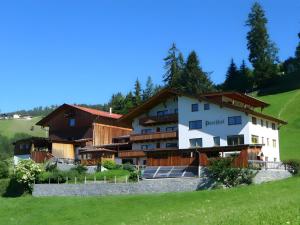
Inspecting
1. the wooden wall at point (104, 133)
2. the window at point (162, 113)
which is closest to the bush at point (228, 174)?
the window at point (162, 113)

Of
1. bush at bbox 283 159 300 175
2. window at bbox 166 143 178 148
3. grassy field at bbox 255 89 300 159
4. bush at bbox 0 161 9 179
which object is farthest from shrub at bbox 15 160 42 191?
grassy field at bbox 255 89 300 159

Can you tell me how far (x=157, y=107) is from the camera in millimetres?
71438

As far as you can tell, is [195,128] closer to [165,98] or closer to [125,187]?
[165,98]

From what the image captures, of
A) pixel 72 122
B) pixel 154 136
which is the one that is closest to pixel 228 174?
pixel 154 136

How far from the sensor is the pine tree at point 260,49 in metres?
120

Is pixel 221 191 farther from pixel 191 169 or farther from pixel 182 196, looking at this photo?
pixel 191 169

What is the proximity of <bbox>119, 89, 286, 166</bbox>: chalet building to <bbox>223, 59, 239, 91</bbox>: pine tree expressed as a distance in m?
47.0

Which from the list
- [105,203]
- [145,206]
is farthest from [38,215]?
[145,206]

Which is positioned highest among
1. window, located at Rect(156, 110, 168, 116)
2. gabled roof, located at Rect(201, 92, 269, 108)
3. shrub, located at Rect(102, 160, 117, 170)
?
gabled roof, located at Rect(201, 92, 269, 108)

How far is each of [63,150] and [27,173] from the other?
23293 millimetres

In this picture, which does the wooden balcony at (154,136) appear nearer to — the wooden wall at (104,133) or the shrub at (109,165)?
the shrub at (109,165)

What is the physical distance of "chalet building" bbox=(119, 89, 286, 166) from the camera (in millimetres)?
54656

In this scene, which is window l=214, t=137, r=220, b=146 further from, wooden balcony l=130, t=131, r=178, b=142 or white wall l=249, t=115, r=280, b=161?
wooden balcony l=130, t=131, r=178, b=142

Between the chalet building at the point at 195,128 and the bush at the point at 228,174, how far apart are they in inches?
219
